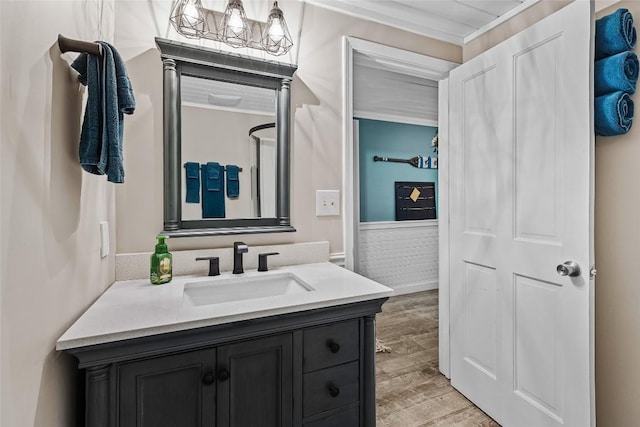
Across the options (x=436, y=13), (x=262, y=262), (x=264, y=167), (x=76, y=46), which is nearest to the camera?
(x=76, y=46)

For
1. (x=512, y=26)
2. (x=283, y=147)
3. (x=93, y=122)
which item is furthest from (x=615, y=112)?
(x=93, y=122)

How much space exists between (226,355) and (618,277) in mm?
1648

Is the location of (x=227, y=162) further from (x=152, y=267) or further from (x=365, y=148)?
(x=365, y=148)

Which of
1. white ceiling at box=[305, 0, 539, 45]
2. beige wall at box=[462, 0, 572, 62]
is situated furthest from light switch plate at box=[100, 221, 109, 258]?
beige wall at box=[462, 0, 572, 62]

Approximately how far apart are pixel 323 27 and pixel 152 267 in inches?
59.4

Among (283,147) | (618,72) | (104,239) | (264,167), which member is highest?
(618,72)

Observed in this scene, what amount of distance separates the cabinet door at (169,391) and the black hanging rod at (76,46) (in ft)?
2.90

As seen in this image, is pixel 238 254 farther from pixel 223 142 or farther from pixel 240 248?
pixel 223 142

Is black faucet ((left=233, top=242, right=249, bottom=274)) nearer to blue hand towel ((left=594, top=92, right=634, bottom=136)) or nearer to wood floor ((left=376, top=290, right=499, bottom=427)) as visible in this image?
wood floor ((left=376, top=290, right=499, bottom=427))

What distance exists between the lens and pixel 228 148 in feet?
5.28

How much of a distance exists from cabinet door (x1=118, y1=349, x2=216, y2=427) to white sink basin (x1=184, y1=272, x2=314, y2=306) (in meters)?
0.32

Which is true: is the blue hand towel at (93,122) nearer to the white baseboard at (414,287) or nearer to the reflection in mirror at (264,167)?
the reflection in mirror at (264,167)

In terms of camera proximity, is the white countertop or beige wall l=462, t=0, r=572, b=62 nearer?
the white countertop

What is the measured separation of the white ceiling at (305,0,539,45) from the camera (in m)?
1.85
